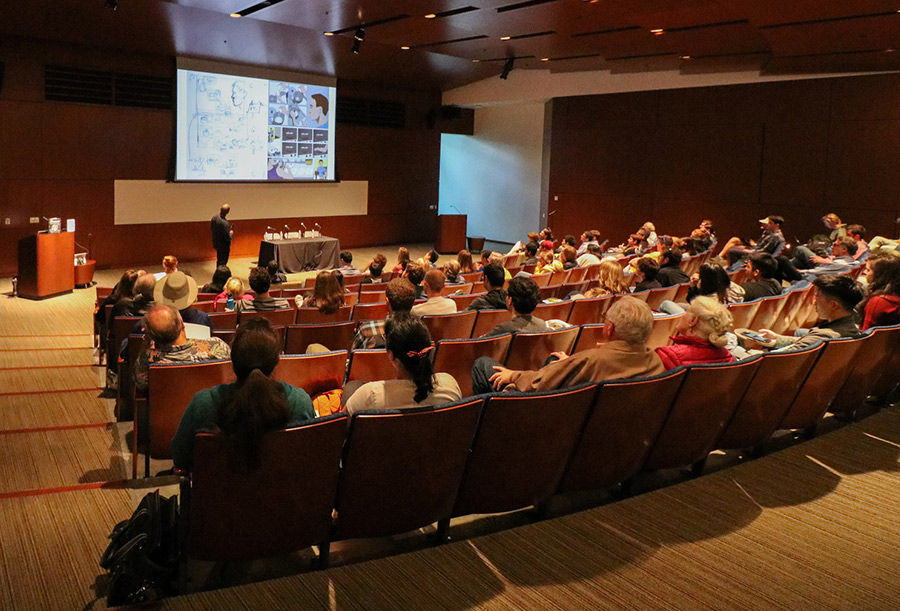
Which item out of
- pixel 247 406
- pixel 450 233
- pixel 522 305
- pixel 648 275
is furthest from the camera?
pixel 450 233

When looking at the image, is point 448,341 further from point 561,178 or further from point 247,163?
point 561,178

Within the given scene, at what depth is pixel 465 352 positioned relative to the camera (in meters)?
3.99

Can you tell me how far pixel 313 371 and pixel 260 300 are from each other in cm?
213

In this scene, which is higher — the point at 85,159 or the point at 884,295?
the point at 85,159

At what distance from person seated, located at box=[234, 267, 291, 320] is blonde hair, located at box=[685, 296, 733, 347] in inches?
125

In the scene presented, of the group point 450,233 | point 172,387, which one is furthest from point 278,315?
point 450,233

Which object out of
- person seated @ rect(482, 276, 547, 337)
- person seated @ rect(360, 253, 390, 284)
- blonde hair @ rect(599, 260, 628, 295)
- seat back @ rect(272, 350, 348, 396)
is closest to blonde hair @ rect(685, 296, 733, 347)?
person seated @ rect(482, 276, 547, 337)

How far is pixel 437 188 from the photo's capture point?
1769 centimetres

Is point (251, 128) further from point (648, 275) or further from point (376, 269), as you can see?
→ point (648, 275)

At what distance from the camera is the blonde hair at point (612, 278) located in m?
5.82

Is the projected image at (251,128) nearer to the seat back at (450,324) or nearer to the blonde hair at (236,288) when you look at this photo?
the blonde hair at (236,288)

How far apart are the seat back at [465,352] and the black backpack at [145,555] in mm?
1741

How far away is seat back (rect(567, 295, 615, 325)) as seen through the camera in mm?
5520

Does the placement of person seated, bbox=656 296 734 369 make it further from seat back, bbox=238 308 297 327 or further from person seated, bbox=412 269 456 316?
seat back, bbox=238 308 297 327
